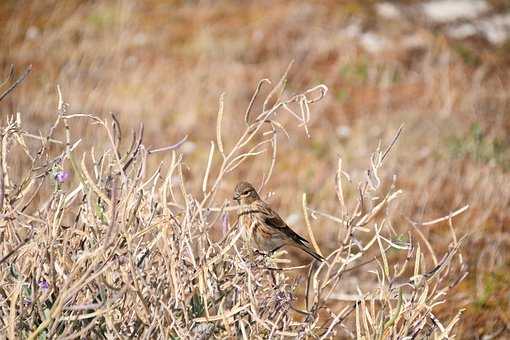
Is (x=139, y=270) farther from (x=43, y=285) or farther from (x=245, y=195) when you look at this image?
(x=245, y=195)

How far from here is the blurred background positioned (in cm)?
793

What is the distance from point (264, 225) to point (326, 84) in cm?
647

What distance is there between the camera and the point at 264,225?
4.95m

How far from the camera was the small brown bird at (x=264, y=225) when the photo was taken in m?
4.90

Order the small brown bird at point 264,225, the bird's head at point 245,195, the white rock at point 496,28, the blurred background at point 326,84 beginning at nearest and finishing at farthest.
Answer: the small brown bird at point 264,225 < the bird's head at point 245,195 < the blurred background at point 326,84 < the white rock at point 496,28

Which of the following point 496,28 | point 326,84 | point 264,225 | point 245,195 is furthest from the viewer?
point 496,28

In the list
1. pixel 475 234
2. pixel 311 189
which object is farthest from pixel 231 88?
pixel 475 234

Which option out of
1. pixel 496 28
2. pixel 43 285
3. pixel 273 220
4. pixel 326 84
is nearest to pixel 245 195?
pixel 273 220

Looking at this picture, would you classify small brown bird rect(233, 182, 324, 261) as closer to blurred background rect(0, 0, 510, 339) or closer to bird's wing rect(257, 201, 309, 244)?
bird's wing rect(257, 201, 309, 244)

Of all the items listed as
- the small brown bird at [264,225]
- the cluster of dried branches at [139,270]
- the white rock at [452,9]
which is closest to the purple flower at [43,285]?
the cluster of dried branches at [139,270]

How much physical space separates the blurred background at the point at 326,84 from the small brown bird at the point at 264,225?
4.44 ft

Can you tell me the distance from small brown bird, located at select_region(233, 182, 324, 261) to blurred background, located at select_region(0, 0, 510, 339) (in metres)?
1.35

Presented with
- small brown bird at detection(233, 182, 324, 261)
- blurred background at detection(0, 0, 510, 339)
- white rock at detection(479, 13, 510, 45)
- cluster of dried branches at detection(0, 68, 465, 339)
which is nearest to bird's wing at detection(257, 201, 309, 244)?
small brown bird at detection(233, 182, 324, 261)

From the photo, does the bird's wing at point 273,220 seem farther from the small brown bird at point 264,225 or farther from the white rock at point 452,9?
the white rock at point 452,9
